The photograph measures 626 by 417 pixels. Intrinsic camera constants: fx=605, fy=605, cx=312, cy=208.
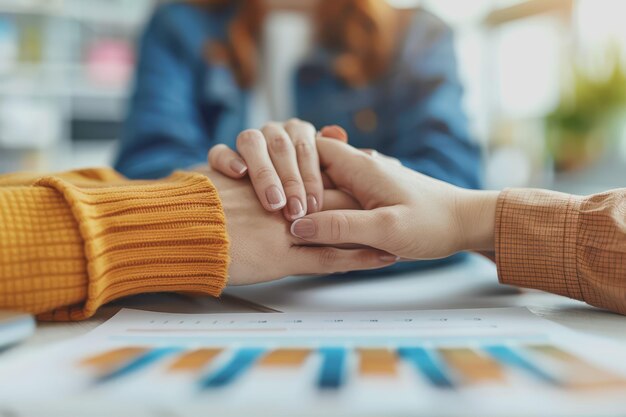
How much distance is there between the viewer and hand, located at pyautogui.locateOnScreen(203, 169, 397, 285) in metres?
0.57

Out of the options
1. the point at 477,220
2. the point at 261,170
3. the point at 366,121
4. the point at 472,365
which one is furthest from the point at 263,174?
the point at 366,121

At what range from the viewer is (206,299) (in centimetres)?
57

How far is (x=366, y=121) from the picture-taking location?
52.4 inches

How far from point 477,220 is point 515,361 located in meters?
0.25

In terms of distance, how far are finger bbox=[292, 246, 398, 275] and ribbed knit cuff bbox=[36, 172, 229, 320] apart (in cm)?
8

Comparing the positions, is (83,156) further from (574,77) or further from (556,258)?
(556,258)

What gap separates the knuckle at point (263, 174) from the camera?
23.7 inches

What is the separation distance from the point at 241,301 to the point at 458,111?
32.9 inches

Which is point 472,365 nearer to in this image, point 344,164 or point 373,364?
point 373,364

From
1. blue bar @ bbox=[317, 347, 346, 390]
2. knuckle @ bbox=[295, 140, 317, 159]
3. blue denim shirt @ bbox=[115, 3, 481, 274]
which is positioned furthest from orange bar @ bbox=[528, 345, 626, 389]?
blue denim shirt @ bbox=[115, 3, 481, 274]

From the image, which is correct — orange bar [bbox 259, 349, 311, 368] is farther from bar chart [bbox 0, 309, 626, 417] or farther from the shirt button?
the shirt button

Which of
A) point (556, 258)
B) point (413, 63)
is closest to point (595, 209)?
point (556, 258)

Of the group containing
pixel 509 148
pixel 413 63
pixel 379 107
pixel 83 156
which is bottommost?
pixel 83 156

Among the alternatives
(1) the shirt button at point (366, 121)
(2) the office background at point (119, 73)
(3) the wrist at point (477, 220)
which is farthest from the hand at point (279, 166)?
(2) the office background at point (119, 73)
